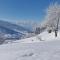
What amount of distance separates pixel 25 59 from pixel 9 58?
22.1 inches

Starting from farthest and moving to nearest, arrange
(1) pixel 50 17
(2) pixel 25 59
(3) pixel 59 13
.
→ (1) pixel 50 17 < (3) pixel 59 13 < (2) pixel 25 59

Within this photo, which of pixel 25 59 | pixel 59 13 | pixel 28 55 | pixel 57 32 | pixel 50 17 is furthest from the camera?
pixel 50 17

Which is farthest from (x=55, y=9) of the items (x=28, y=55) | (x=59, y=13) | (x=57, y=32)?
(x=28, y=55)

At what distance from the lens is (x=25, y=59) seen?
5668 mm

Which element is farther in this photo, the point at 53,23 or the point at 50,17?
the point at 50,17

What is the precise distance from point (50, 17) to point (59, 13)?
13.6 ft

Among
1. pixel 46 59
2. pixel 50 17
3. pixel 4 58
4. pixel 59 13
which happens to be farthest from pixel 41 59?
pixel 50 17

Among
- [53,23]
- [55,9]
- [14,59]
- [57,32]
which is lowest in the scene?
[14,59]

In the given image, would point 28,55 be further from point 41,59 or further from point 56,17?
point 56,17

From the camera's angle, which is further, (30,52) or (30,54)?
(30,52)

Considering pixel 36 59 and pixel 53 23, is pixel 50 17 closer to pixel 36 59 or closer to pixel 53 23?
pixel 53 23

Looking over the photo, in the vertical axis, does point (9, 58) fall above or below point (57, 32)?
below

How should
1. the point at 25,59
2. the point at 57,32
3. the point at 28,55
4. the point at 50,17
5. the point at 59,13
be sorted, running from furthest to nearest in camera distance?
the point at 50,17 → the point at 59,13 → the point at 57,32 → the point at 28,55 → the point at 25,59

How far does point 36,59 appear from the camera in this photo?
224 inches
